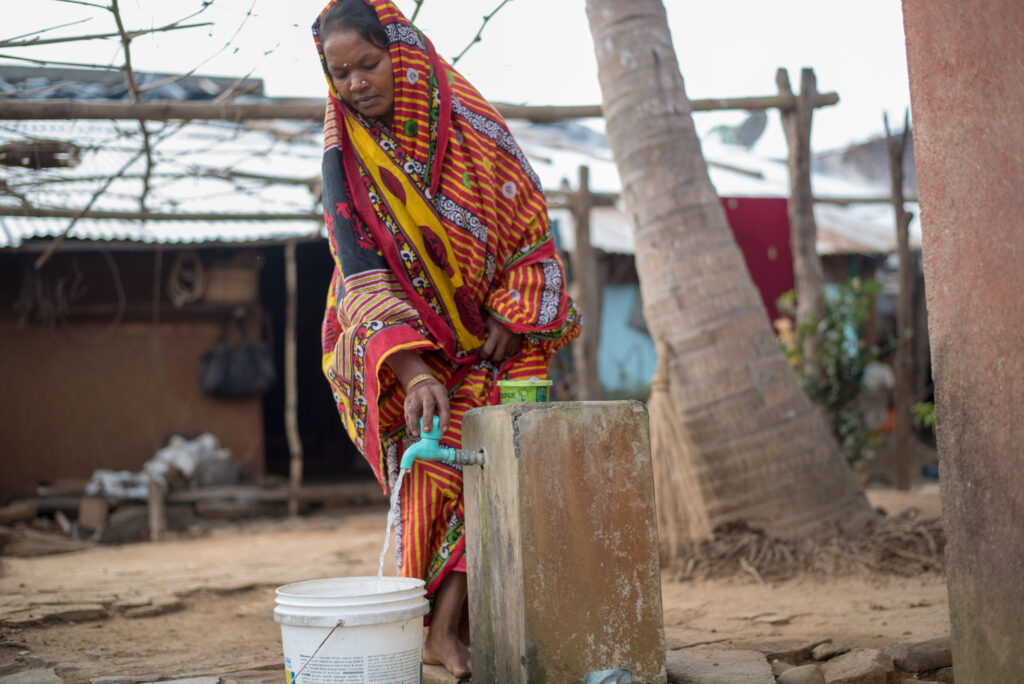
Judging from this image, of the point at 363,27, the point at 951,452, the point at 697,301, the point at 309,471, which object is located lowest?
the point at 309,471

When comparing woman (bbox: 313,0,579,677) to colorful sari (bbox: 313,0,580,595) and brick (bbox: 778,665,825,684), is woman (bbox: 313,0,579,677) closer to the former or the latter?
colorful sari (bbox: 313,0,580,595)

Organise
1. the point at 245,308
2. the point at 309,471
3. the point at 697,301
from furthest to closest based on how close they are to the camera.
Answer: the point at 309,471 → the point at 245,308 → the point at 697,301

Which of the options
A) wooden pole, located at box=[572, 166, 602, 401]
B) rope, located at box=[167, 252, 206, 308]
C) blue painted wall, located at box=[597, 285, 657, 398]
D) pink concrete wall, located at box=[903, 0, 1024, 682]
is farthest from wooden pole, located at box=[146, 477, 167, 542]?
pink concrete wall, located at box=[903, 0, 1024, 682]

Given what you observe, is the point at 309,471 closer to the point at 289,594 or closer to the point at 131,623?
the point at 131,623

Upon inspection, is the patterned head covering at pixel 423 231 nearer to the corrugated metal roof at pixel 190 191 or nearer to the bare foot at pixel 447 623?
the bare foot at pixel 447 623

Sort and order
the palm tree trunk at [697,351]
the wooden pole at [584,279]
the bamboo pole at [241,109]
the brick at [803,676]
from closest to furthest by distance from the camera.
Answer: the brick at [803,676], the palm tree trunk at [697,351], the bamboo pole at [241,109], the wooden pole at [584,279]

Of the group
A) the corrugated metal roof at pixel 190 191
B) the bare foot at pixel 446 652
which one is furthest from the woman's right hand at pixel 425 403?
the corrugated metal roof at pixel 190 191

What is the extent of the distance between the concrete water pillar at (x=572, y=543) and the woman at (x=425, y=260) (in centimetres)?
46

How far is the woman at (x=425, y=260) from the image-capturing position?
2648mm

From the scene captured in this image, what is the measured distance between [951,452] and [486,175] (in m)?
1.44

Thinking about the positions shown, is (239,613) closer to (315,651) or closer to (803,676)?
(315,651)

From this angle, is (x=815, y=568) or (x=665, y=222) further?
(x=665, y=222)

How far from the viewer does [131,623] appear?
3723mm

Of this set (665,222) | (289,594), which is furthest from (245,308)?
(289,594)
